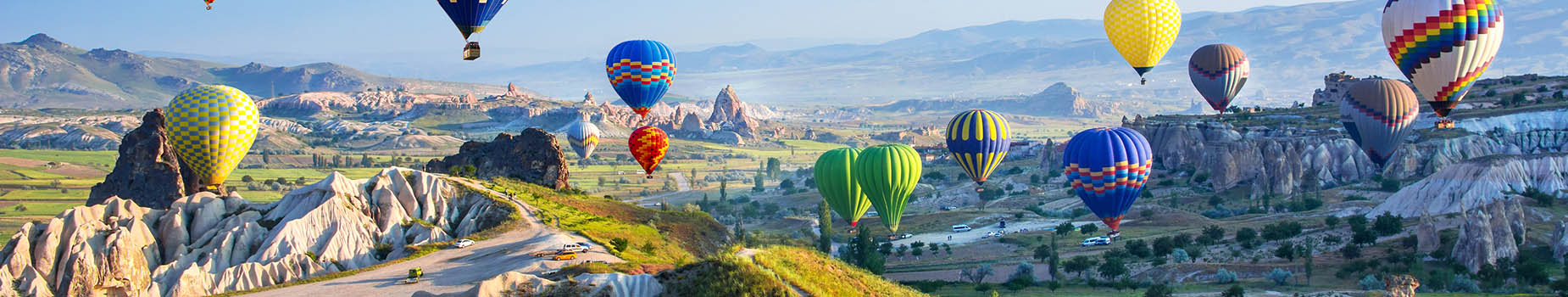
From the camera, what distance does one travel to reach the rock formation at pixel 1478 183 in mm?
81438

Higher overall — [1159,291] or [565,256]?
[565,256]

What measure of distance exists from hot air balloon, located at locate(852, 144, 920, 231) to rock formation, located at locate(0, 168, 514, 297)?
19776 millimetres

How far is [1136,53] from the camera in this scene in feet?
270

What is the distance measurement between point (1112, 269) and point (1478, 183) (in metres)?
26.1

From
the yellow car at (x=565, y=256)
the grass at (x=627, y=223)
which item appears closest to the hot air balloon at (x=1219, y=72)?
the grass at (x=627, y=223)

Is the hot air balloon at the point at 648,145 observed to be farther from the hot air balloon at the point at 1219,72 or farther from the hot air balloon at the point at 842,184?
the hot air balloon at the point at 1219,72

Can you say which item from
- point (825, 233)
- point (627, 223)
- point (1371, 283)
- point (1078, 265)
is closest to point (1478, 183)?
point (1371, 283)

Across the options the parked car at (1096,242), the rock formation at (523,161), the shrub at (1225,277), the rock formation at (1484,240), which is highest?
the rock formation at (523,161)

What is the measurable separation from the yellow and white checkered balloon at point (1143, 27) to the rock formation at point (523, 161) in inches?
1215

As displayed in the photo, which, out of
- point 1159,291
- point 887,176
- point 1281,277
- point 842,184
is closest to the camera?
point 1159,291

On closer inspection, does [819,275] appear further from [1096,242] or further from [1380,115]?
[1380,115]

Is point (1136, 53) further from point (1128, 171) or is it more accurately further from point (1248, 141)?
point (1248, 141)

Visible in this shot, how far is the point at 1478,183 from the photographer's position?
8275 centimetres

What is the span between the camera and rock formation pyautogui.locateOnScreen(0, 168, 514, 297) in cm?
4759
